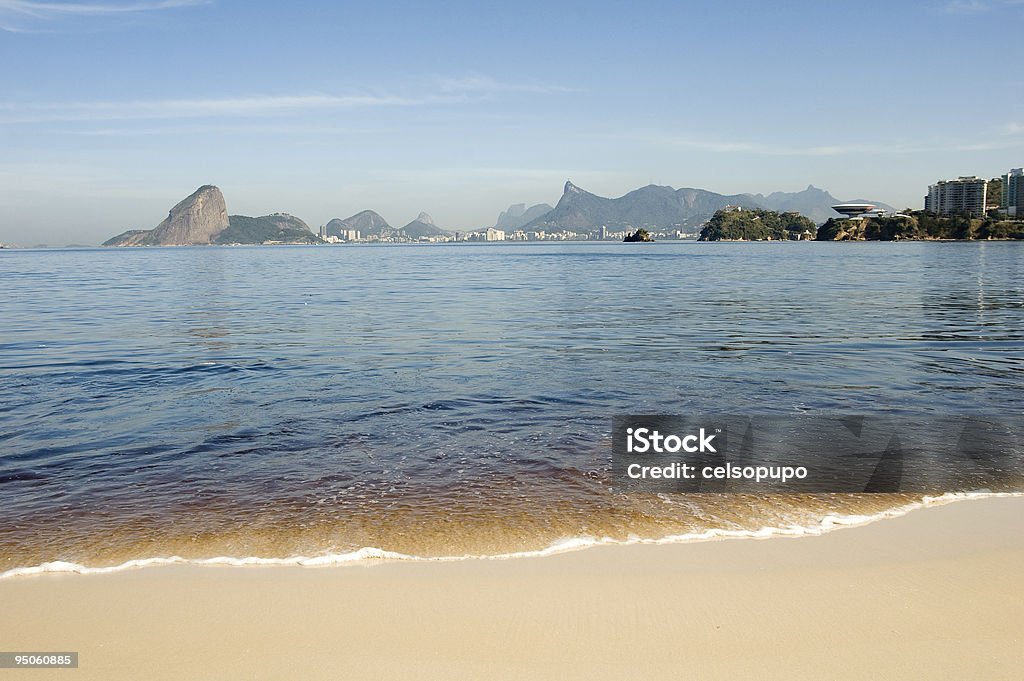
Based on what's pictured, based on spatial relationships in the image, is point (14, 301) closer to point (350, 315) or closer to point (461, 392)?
point (350, 315)

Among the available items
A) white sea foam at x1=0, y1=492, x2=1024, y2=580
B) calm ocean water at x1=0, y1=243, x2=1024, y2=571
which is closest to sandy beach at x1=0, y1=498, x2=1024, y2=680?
white sea foam at x1=0, y1=492, x2=1024, y2=580

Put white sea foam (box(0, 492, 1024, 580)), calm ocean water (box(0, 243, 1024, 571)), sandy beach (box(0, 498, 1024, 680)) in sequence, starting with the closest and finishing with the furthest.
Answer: sandy beach (box(0, 498, 1024, 680))
white sea foam (box(0, 492, 1024, 580))
calm ocean water (box(0, 243, 1024, 571))

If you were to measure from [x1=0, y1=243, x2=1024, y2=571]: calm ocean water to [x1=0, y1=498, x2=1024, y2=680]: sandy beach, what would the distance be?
1.68 feet

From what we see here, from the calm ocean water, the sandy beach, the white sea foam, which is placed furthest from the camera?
the calm ocean water

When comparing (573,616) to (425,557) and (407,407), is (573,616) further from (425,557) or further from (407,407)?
(407,407)

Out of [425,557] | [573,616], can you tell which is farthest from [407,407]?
[573,616]

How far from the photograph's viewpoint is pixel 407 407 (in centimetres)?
1053

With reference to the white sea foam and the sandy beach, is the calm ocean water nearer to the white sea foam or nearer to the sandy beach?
the white sea foam

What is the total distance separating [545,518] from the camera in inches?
249

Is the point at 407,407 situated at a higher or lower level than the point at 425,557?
higher

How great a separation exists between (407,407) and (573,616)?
6345mm

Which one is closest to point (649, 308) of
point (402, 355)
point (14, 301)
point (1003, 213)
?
point (402, 355)

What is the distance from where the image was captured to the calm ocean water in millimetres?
6242

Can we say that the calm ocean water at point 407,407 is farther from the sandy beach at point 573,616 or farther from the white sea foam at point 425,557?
the sandy beach at point 573,616
